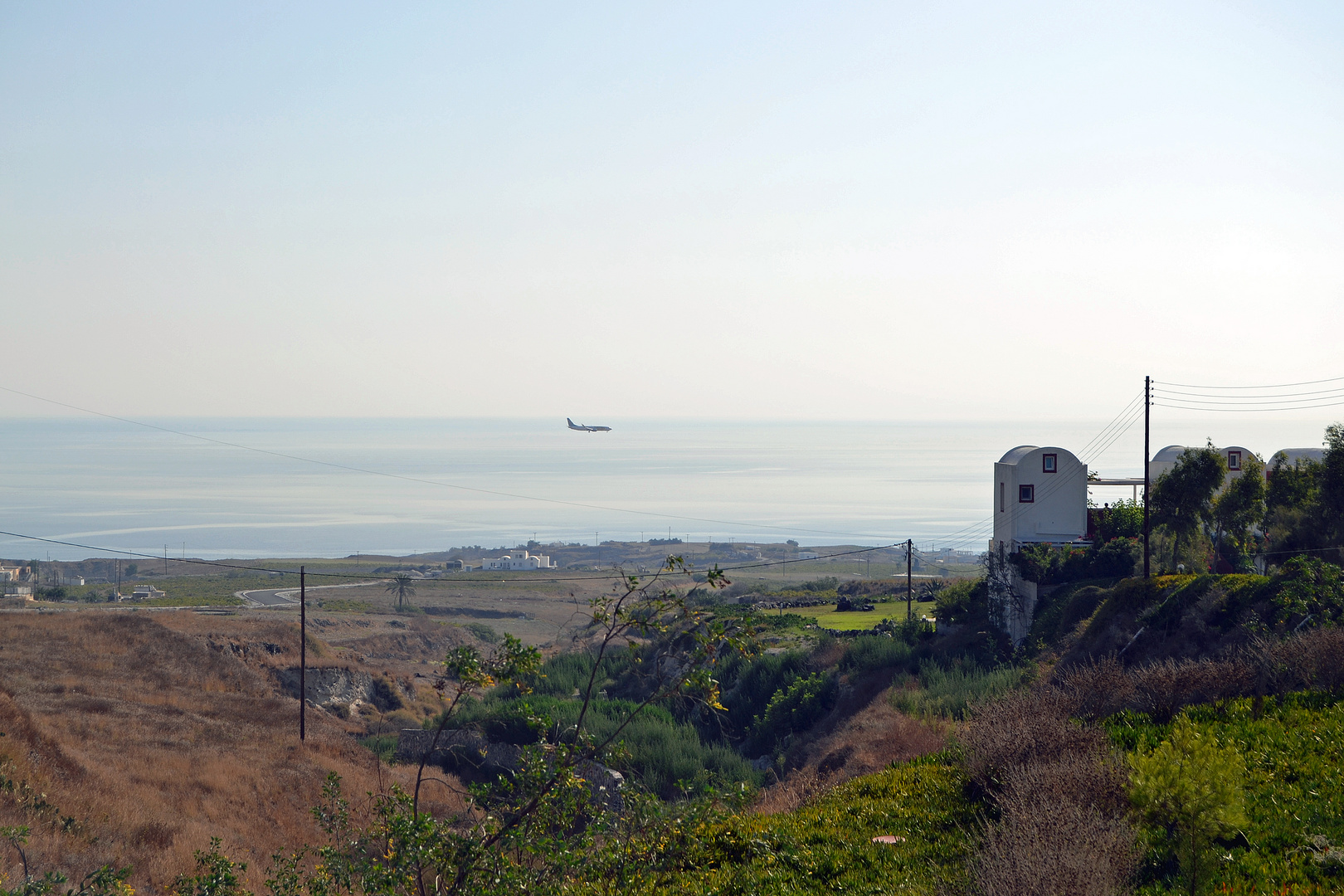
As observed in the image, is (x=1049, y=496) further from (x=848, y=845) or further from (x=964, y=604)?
(x=848, y=845)

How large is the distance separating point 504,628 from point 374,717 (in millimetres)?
41246

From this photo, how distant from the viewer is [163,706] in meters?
37.7

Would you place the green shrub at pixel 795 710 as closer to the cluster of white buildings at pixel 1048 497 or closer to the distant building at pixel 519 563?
the cluster of white buildings at pixel 1048 497

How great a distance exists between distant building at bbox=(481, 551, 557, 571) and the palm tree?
1295 inches

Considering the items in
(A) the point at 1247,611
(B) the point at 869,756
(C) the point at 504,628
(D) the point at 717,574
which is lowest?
(C) the point at 504,628

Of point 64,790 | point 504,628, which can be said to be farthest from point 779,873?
point 504,628

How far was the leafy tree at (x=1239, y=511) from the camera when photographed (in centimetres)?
3709

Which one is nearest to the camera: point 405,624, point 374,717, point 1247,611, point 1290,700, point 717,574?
point 717,574

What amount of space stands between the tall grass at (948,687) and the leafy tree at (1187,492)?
9751 millimetres

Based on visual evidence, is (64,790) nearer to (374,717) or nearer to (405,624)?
(374,717)

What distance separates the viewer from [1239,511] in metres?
37.5

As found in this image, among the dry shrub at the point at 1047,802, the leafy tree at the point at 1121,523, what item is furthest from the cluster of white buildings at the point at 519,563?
the dry shrub at the point at 1047,802

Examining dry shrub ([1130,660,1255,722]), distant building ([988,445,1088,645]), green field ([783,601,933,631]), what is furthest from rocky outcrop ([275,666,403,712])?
dry shrub ([1130,660,1255,722])

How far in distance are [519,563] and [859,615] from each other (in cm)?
10212
